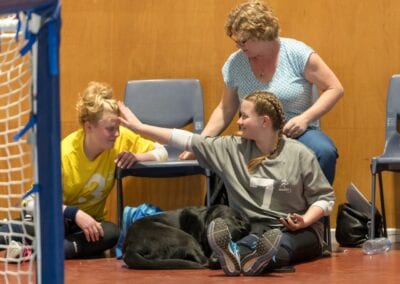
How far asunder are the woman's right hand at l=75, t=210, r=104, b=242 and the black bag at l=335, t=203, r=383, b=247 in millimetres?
1288

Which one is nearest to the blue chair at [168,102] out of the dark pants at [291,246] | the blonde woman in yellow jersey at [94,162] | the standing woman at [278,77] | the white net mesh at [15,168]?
the blonde woman in yellow jersey at [94,162]

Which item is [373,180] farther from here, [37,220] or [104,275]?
[37,220]

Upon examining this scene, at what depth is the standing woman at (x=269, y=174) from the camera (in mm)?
4512

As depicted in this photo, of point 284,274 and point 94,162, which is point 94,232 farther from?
point 284,274

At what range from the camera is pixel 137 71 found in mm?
5734

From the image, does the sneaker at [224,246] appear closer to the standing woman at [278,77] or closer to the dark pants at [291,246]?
the dark pants at [291,246]

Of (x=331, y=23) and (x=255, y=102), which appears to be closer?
(x=255, y=102)

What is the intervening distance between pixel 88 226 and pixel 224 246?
107cm

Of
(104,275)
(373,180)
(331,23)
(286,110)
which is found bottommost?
(104,275)

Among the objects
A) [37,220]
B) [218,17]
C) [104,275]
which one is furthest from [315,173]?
[37,220]

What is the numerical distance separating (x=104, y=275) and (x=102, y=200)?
86 centimetres

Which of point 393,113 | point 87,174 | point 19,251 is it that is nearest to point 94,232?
point 87,174

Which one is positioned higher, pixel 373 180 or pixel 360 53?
pixel 360 53

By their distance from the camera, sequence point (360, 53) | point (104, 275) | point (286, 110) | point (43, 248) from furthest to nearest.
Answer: point (360, 53)
point (286, 110)
point (104, 275)
point (43, 248)
